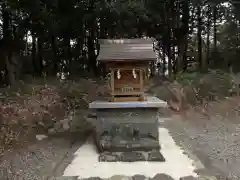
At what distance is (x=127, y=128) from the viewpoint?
620 centimetres

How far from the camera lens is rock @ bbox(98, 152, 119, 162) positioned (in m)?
5.55

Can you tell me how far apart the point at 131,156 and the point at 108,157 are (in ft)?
1.42

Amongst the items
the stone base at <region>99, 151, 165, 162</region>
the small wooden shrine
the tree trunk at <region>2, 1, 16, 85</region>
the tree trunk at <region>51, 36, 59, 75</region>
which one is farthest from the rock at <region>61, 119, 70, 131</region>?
the tree trunk at <region>51, 36, 59, 75</region>

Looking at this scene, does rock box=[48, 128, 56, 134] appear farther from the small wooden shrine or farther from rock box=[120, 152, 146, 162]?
rock box=[120, 152, 146, 162]

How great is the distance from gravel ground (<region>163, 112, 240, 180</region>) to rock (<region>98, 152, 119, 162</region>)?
5.08ft

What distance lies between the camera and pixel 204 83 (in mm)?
11234

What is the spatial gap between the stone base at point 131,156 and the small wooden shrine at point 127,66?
123cm

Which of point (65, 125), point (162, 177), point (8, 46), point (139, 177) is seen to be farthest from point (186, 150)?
point (8, 46)

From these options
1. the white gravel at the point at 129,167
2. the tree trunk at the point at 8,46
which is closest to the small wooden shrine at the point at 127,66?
the white gravel at the point at 129,167

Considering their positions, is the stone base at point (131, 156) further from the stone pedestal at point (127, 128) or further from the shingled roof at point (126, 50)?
the shingled roof at point (126, 50)

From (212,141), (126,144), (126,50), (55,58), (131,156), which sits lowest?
(212,141)

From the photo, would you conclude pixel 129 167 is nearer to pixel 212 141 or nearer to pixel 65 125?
pixel 212 141

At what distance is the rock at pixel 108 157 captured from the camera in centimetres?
555

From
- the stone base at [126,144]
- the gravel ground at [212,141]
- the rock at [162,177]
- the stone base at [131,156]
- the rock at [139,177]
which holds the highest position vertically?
the stone base at [126,144]
